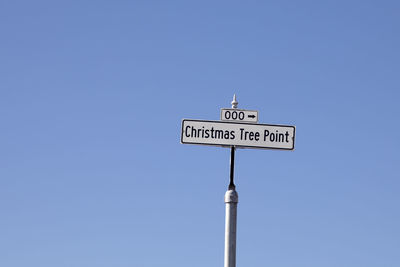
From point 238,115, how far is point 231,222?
2044mm

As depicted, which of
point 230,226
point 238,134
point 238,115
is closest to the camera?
point 230,226

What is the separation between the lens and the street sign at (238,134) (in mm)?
10062

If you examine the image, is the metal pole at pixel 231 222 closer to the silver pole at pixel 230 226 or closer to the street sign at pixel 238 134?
the silver pole at pixel 230 226

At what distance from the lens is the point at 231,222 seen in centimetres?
975

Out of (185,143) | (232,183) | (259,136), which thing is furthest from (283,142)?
(185,143)

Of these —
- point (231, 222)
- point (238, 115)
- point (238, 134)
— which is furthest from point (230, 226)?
point (238, 115)

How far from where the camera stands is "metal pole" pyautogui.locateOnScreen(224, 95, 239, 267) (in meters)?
9.58

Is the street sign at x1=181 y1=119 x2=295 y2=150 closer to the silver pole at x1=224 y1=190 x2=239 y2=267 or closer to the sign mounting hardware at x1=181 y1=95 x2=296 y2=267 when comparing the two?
the sign mounting hardware at x1=181 y1=95 x2=296 y2=267

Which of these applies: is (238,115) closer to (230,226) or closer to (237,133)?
(237,133)

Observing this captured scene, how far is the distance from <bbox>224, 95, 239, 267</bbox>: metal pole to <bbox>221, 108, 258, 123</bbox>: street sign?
792mm

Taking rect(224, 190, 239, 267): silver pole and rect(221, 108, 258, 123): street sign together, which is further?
rect(221, 108, 258, 123): street sign

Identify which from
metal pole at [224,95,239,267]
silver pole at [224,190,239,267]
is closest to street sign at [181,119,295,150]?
metal pole at [224,95,239,267]

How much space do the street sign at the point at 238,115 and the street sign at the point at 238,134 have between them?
Result: 8 cm

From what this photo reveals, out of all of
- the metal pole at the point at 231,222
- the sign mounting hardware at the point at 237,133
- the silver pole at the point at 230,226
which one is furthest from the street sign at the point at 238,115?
the silver pole at the point at 230,226
